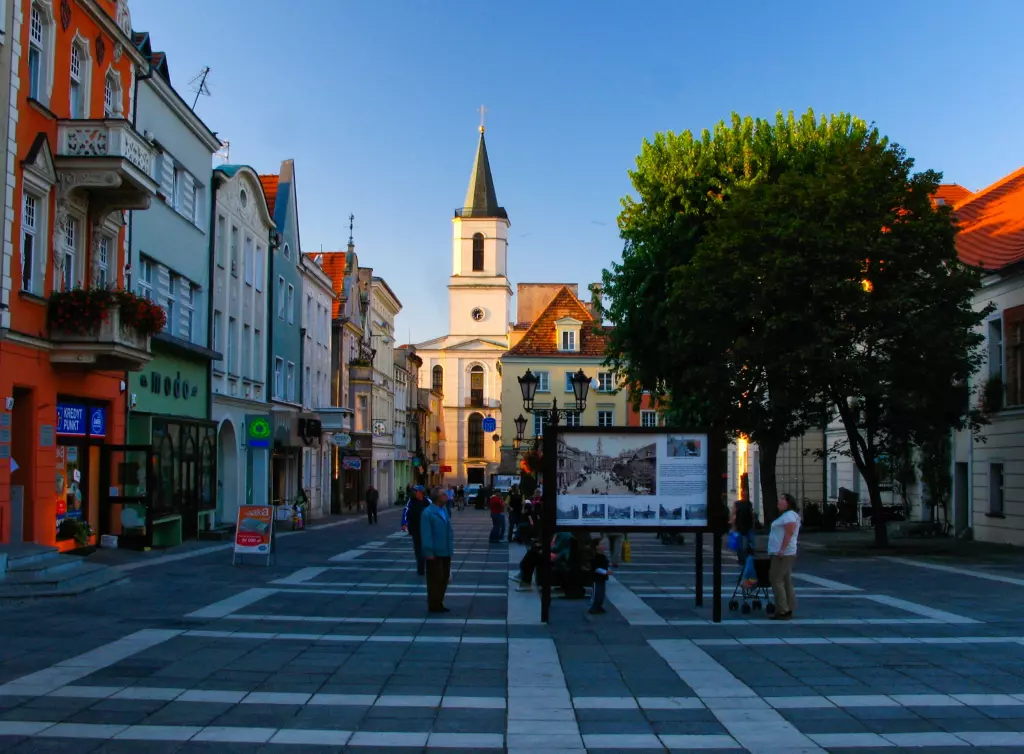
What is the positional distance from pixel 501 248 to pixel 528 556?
93.1 metres

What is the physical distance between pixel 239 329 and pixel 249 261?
109 inches

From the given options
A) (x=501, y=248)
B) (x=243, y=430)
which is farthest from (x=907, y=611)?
(x=501, y=248)

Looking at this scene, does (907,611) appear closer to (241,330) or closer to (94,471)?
(94,471)

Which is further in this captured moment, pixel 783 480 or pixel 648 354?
pixel 783 480

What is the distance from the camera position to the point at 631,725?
27.4 ft

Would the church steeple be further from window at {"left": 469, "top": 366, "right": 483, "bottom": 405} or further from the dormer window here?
the dormer window

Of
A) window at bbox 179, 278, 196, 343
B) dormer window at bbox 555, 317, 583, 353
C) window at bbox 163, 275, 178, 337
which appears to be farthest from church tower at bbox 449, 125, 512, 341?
window at bbox 163, 275, 178, 337

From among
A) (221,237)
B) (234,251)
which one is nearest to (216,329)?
(221,237)

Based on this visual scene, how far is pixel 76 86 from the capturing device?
Result: 21.6 m

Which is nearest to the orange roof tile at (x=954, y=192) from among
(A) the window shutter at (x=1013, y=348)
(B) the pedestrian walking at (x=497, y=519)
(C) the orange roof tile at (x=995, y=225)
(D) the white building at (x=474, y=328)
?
(C) the orange roof tile at (x=995, y=225)

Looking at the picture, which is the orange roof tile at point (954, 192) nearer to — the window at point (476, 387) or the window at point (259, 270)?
the window at point (259, 270)

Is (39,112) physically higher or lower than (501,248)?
lower

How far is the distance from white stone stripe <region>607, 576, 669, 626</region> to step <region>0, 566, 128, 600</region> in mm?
7505

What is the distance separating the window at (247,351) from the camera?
37781 millimetres
